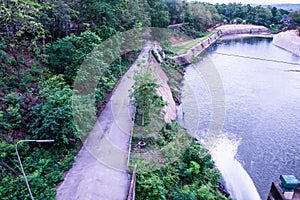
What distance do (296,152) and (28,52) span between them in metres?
24.0

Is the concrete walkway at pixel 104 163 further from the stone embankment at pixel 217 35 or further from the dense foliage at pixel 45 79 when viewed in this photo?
the stone embankment at pixel 217 35

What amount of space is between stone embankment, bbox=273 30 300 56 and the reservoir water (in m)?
14.9

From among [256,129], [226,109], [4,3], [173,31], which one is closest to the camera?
[4,3]

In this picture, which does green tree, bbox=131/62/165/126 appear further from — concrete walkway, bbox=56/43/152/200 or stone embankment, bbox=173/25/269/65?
stone embankment, bbox=173/25/269/65

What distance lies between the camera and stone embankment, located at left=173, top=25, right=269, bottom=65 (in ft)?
137

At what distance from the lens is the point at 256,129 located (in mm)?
22219

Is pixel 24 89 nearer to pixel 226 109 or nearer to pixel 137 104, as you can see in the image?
pixel 137 104

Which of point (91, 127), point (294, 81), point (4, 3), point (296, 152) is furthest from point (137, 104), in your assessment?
point (294, 81)

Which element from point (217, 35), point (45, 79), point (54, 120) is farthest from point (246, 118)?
point (217, 35)

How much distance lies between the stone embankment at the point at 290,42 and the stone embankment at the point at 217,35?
1446cm

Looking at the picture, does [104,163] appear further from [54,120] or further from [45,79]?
[45,79]

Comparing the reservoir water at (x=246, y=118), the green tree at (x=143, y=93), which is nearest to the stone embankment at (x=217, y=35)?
the reservoir water at (x=246, y=118)

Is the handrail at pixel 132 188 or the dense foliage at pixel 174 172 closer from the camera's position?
the handrail at pixel 132 188

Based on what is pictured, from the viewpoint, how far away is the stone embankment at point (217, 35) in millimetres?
41688
